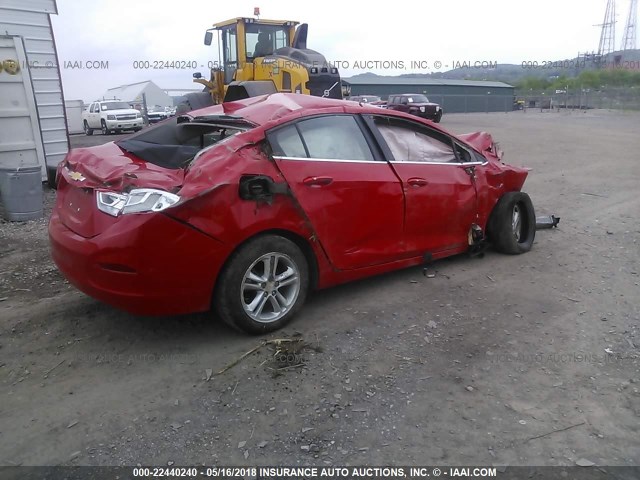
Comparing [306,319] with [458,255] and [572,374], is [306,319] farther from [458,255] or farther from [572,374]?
[458,255]

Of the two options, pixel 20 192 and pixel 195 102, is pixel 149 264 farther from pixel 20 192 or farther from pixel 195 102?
pixel 195 102

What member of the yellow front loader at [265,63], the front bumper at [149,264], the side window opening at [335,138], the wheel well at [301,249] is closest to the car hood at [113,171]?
the front bumper at [149,264]

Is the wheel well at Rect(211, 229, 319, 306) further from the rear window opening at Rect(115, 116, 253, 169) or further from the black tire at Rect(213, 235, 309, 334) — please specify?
the rear window opening at Rect(115, 116, 253, 169)

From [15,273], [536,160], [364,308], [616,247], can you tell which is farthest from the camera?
[536,160]

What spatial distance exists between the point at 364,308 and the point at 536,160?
10.1 meters

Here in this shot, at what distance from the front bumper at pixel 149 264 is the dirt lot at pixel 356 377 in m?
0.41

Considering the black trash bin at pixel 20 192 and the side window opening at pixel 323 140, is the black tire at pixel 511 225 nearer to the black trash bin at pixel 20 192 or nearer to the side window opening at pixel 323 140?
the side window opening at pixel 323 140

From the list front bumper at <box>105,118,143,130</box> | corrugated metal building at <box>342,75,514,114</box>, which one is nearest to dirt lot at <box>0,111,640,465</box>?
front bumper at <box>105,118,143,130</box>

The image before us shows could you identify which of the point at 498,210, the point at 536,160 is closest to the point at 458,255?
the point at 498,210

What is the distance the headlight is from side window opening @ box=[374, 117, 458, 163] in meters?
2.00

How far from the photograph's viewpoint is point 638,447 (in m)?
2.68

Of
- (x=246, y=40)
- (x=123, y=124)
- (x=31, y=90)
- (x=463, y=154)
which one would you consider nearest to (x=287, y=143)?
(x=463, y=154)

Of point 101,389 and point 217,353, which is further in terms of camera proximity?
point 217,353

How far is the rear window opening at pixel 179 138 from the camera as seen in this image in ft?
12.9
